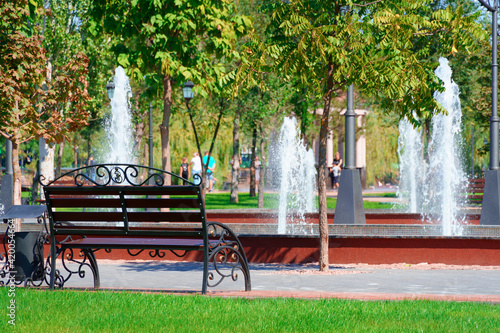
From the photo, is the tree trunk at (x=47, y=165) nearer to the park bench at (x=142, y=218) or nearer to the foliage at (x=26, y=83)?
the foliage at (x=26, y=83)

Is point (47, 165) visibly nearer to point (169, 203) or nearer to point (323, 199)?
point (323, 199)

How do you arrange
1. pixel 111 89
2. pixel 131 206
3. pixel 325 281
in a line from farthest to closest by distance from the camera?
1. pixel 111 89
2. pixel 325 281
3. pixel 131 206

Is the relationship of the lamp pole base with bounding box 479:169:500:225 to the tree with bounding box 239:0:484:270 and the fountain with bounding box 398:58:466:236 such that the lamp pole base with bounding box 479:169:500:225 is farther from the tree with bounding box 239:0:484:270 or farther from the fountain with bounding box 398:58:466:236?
the tree with bounding box 239:0:484:270

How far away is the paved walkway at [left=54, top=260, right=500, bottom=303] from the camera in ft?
23.7

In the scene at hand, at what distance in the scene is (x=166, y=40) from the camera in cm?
1552

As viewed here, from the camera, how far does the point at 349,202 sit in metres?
13.1

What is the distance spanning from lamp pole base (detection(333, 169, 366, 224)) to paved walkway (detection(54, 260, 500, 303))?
2.67 m

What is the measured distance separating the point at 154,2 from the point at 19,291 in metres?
8.86

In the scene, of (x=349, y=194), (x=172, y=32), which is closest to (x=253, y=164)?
(x=172, y=32)

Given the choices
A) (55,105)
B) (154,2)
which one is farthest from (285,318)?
(154,2)

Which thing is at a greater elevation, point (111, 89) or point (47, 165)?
point (111, 89)

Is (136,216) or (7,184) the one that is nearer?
(136,216)

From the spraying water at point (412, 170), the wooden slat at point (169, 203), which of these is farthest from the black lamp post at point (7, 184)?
the spraying water at point (412, 170)

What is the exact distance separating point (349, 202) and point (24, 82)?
5.72 meters
